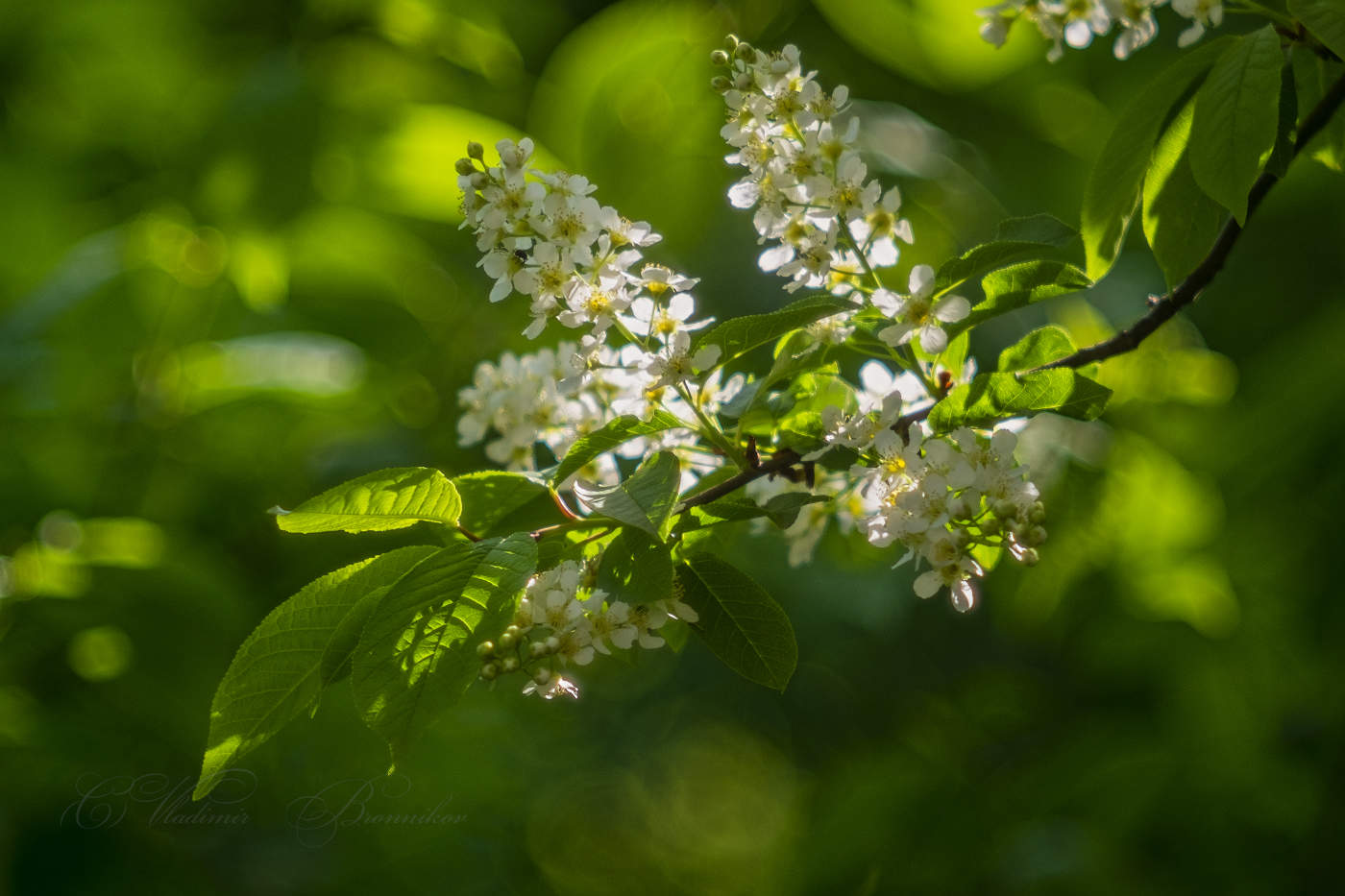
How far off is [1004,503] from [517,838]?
12.1 feet

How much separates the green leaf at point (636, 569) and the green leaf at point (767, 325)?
24cm

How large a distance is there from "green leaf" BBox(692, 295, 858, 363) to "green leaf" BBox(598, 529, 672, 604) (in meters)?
0.24

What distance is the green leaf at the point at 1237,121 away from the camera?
1.16 m

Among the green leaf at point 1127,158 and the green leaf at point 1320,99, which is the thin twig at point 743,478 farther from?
the green leaf at point 1320,99

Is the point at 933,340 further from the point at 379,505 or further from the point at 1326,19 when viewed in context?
the point at 379,505

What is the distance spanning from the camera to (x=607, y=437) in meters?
1.22

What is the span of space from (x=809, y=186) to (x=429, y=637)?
0.68 metres

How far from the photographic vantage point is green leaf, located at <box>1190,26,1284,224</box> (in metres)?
1.16

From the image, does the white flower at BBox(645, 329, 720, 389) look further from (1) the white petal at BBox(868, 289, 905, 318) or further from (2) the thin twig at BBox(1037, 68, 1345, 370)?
(2) the thin twig at BBox(1037, 68, 1345, 370)

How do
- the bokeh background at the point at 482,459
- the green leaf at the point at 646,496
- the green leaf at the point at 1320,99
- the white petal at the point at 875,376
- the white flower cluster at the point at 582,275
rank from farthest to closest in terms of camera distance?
the bokeh background at the point at 482,459 → the white petal at the point at 875,376 → the green leaf at the point at 1320,99 → the white flower cluster at the point at 582,275 → the green leaf at the point at 646,496

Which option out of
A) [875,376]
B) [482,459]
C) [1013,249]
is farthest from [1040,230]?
[482,459]

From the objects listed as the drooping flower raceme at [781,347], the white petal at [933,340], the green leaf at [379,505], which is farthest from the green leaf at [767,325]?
the green leaf at [379,505]

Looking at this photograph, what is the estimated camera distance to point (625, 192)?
3.93m

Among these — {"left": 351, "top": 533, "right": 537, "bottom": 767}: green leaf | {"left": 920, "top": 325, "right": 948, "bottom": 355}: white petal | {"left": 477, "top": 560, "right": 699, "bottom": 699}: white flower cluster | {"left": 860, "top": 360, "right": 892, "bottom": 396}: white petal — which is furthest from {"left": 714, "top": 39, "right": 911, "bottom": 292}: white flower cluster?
{"left": 351, "top": 533, "right": 537, "bottom": 767}: green leaf
